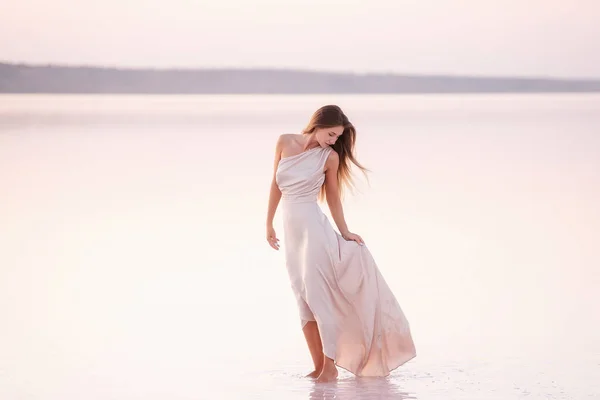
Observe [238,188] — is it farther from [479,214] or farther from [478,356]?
[478,356]

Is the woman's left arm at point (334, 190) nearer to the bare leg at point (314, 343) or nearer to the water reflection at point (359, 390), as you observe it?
the bare leg at point (314, 343)

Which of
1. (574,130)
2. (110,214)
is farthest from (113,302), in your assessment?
(574,130)

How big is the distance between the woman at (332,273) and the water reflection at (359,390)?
0.08 meters

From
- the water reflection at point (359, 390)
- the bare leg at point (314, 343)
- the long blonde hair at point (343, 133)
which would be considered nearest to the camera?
the water reflection at point (359, 390)

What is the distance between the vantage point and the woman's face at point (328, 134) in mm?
5520

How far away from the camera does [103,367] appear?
569 cm

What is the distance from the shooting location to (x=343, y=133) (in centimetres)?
563

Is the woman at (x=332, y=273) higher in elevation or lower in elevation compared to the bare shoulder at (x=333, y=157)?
lower

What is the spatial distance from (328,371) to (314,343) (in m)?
0.18

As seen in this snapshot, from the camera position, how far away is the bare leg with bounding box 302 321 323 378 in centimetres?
565

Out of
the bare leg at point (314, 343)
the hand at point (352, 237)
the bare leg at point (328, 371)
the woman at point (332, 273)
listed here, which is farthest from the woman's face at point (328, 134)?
the bare leg at point (328, 371)

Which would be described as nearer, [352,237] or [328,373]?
[328,373]

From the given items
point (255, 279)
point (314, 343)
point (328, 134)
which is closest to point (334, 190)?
point (328, 134)

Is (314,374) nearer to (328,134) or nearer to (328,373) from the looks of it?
(328,373)
